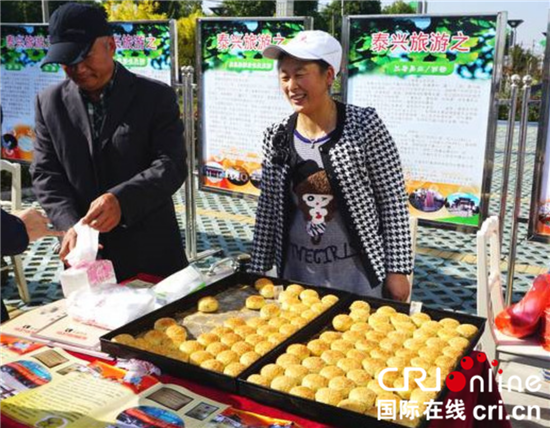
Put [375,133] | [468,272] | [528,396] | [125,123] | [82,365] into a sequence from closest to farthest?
1. [82,365]
2. [375,133]
3. [125,123]
4. [528,396]
5. [468,272]

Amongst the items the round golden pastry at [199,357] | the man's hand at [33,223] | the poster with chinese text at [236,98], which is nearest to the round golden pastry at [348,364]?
the round golden pastry at [199,357]

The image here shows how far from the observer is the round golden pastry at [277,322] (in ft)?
5.29

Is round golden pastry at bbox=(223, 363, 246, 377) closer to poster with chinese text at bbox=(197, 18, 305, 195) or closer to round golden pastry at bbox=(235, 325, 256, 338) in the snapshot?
round golden pastry at bbox=(235, 325, 256, 338)

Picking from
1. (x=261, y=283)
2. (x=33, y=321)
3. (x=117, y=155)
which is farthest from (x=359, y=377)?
(x=117, y=155)

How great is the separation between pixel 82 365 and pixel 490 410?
109 cm

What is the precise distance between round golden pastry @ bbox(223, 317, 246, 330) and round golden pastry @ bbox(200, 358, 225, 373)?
22cm

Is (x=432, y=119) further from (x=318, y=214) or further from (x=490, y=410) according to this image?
(x=490, y=410)

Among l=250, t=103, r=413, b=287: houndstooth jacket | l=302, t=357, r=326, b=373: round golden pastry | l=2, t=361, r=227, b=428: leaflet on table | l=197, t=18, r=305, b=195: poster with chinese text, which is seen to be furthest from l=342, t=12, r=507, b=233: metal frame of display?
l=2, t=361, r=227, b=428: leaflet on table

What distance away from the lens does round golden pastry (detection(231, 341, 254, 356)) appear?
145 cm

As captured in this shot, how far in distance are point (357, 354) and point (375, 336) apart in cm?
10

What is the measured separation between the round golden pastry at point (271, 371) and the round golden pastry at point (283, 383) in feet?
0.06

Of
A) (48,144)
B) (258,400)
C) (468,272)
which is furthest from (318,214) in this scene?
(468,272)

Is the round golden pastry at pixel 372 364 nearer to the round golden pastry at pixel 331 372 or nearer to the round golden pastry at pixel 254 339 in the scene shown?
the round golden pastry at pixel 331 372

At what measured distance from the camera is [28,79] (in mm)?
5531
